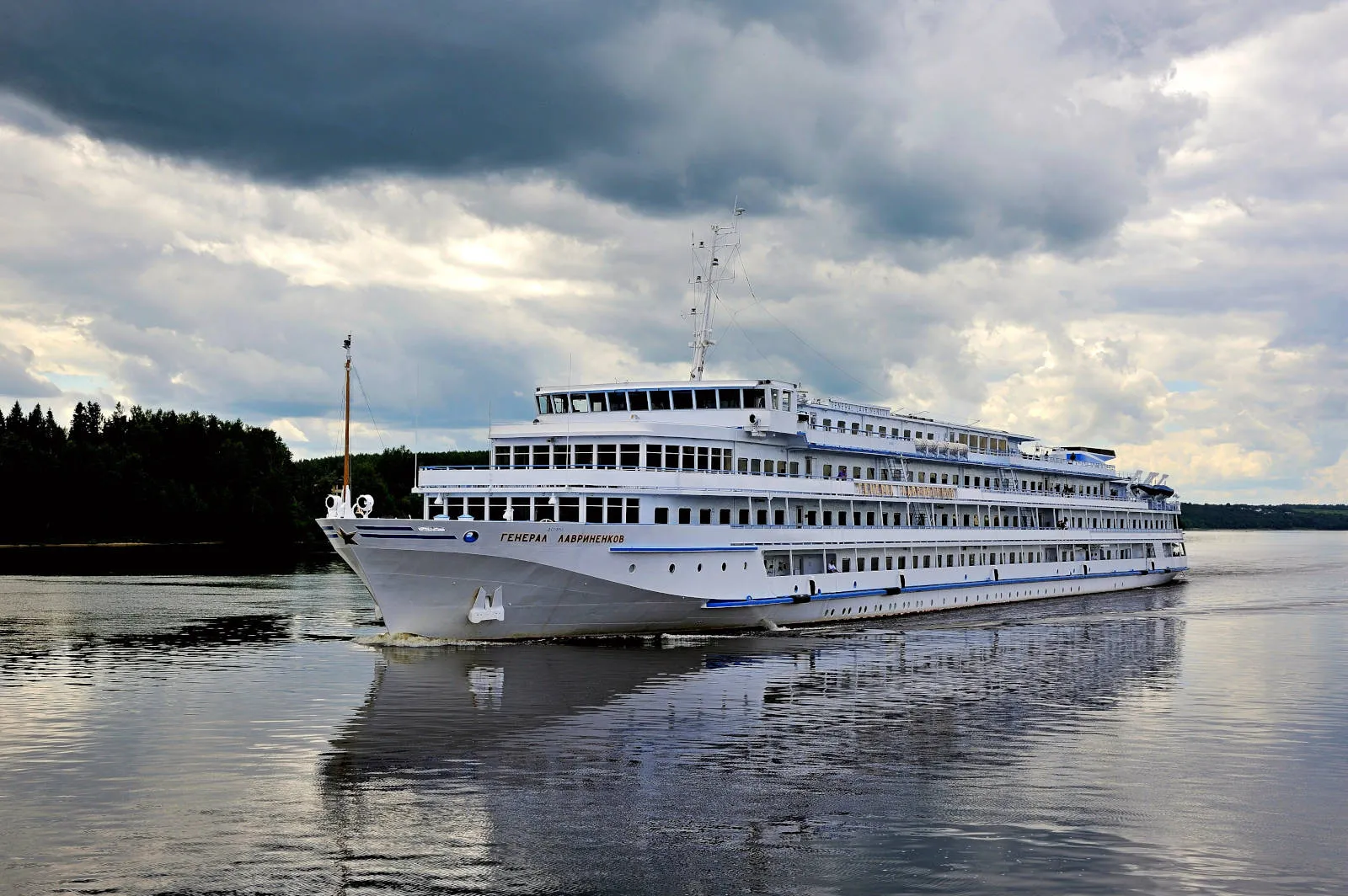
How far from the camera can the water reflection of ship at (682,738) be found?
19.3 meters

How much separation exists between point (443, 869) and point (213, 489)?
129m

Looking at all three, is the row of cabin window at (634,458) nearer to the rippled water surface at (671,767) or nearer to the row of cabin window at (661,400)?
the row of cabin window at (661,400)

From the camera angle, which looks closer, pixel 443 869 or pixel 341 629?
pixel 443 869

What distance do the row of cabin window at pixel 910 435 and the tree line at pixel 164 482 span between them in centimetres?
8124

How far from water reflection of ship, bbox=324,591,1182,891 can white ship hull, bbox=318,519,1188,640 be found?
1.35 metres

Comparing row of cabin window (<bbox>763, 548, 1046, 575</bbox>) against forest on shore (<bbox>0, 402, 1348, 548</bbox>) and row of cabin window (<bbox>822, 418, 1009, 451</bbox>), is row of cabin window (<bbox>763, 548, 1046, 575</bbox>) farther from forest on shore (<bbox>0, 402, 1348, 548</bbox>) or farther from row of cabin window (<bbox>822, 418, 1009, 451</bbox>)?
forest on shore (<bbox>0, 402, 1348, 548</bbox>)

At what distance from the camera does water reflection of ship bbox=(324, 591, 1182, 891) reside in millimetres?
19281

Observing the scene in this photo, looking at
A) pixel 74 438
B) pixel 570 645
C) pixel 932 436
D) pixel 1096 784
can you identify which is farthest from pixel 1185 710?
pixel 74 438

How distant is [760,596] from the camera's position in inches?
1759


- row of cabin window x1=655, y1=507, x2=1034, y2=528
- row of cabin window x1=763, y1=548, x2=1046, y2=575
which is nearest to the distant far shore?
row of cabin window x1=655, y1=507, x2=1034, y2=528

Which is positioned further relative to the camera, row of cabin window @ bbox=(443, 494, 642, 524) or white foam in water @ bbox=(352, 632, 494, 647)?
row of cabin window @ bbox=(443, 494, 642, 524)

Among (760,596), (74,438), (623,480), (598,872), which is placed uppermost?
(74,438)

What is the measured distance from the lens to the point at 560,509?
135 ft

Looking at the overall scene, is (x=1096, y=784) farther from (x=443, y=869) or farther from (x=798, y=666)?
(x=798, y=666)
